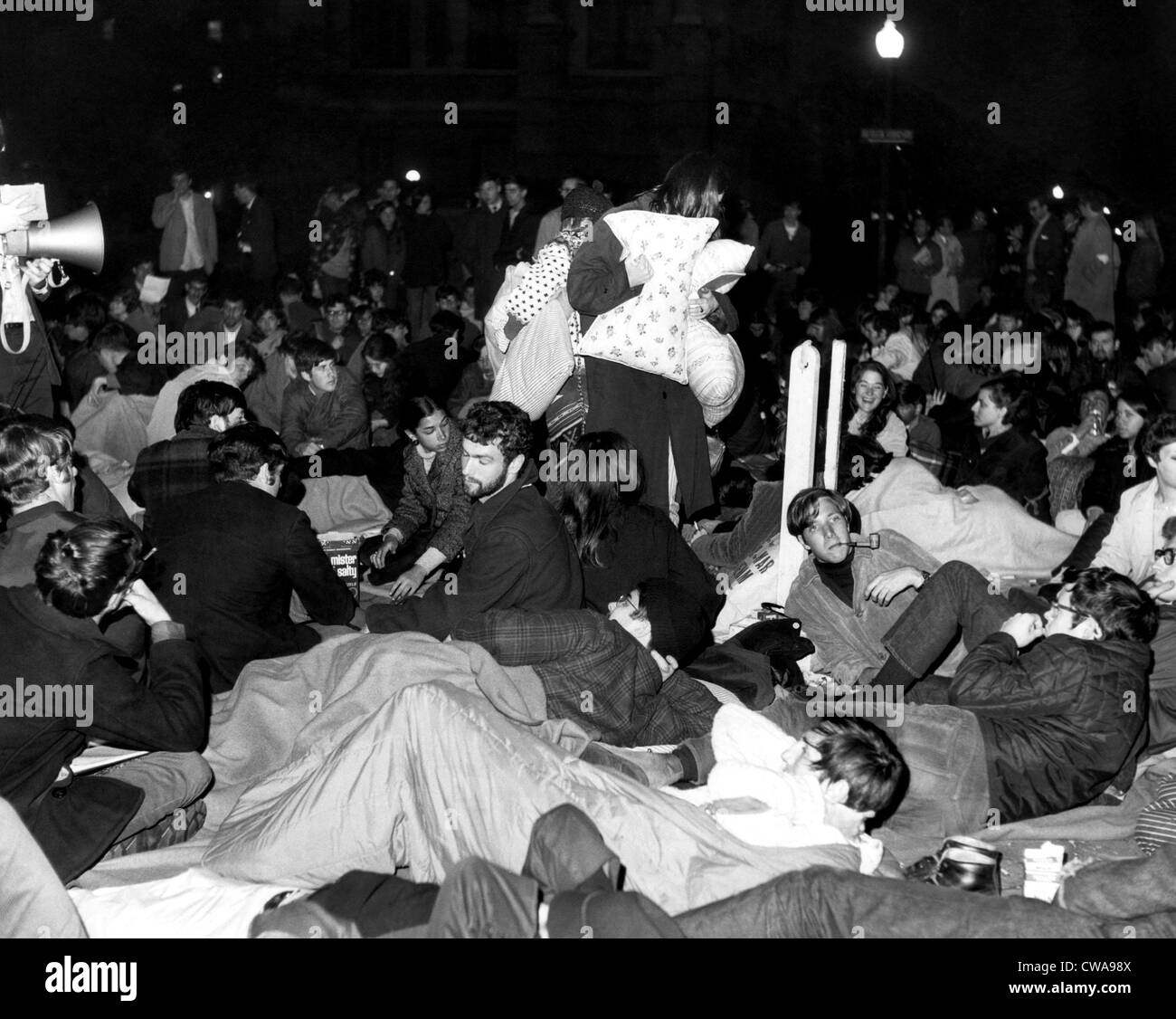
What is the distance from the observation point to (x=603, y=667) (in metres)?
4.45

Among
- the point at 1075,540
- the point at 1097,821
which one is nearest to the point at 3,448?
the point at 1097,821

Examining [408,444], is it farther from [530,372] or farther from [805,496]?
[805,496]

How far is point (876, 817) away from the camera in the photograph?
3943 mm

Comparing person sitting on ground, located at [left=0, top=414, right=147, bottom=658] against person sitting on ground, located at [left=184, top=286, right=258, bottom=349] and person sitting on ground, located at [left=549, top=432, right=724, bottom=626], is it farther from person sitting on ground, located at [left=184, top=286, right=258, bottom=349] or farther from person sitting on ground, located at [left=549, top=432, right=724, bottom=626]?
person sitting on ground, located at [left=184, top=286, right=258, bottom=349]

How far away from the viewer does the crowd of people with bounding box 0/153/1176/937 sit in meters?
3.66

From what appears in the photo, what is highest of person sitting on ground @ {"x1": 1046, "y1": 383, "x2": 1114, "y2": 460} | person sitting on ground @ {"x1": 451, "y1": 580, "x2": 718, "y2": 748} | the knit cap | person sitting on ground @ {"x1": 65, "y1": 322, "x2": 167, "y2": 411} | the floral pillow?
the knit cap

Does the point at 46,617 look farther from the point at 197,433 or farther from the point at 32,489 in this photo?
the point at 197,433

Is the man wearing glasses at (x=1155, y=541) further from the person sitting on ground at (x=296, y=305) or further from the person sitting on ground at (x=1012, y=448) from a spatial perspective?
the person sitting on ground at (x=296, y=305)

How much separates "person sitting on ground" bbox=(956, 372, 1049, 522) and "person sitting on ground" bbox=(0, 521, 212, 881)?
4.08 metres

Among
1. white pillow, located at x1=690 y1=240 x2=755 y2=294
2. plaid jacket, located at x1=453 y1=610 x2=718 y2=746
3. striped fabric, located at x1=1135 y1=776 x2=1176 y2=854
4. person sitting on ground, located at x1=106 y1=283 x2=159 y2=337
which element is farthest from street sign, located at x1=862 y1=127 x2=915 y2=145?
striped fabric, located at x1=1135 y1=776 x2=1176 y2=854

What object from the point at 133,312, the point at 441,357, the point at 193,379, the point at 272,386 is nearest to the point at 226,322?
the point at 272,386

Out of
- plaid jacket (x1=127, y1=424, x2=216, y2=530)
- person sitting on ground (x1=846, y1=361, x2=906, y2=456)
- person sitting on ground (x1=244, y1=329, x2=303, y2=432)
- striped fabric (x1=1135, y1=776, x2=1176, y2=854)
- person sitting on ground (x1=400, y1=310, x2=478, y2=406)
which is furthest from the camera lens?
person sitting on ground (x1=400, y1=310, x2=478, y2=406)

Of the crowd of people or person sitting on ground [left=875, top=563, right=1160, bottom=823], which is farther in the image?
person sitting on ground [left=875, top=563, right=1160, bottom=823]

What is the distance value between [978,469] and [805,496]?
2019mm
